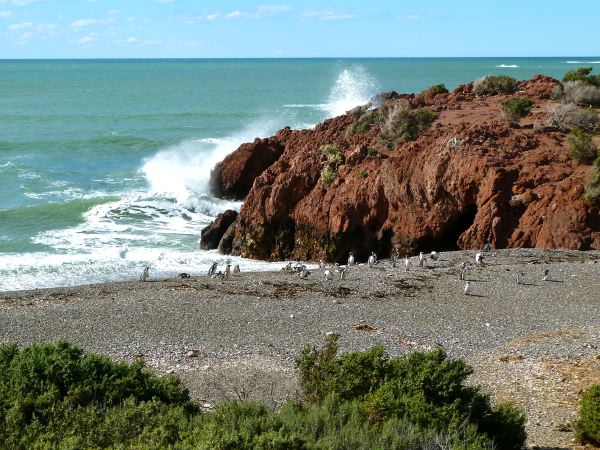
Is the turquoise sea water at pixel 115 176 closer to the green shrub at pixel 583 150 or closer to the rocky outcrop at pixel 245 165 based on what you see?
the rocky outcrop at pixel 245 165

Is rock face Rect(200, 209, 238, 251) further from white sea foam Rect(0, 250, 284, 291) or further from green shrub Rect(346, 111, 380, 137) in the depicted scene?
green shrub Rect(346, 111, 380, 137)

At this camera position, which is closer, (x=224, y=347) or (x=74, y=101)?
(x=224, y=347)

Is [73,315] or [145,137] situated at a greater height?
[145,137]

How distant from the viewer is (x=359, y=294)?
2278 centimetres

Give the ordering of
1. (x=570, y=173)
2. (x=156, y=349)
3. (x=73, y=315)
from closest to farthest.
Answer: (x=156, y=349) → (x=73, y=315) → (x=570, y=173)

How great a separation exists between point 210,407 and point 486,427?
4.92m

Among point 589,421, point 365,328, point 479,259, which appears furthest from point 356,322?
point 589,421

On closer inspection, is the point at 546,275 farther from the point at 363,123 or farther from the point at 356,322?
the point at 363,123

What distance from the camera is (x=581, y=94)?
3562cm

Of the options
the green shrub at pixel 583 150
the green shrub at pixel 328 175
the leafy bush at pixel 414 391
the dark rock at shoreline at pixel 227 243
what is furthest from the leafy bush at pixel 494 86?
the leafy bush at pixel 414 391

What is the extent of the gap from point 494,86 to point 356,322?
974 inches

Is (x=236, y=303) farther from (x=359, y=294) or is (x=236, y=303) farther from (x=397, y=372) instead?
(x=397, y=372)

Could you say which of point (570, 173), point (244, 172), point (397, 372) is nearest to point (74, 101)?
point (244, 172)

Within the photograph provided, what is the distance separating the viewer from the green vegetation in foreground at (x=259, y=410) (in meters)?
10.6
